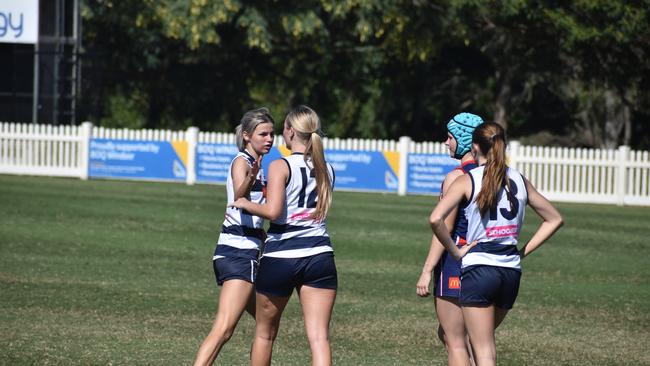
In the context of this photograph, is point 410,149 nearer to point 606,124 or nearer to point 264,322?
point 606,124

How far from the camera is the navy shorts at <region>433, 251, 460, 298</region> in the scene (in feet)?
22.0

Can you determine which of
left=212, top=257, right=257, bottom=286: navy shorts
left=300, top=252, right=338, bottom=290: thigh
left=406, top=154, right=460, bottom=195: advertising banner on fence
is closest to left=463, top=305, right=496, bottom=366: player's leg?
left=300, top=252, right=338, bottom=290: thigh

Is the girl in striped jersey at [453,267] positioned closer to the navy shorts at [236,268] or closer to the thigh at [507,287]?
the thigh at [507,287]

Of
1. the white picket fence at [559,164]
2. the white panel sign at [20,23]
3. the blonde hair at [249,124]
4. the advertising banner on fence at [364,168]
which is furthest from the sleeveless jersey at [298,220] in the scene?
the white panel sign at [20,23]

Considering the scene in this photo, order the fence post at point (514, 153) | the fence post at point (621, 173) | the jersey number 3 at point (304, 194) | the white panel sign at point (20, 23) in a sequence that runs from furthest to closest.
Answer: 1. the white panel sign at point (20, 23)
2. the fence post at point (514, 153)
3. the fence post at point (621, 173)
4. the jersey number 3 at point (304, 194)

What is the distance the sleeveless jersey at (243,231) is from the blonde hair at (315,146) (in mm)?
513

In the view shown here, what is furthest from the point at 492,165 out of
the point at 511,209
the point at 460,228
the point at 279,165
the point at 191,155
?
the point at 191,155

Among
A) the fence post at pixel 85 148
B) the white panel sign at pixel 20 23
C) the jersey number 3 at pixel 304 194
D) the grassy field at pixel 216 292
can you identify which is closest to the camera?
the jersey number 3 at pixel 304 194

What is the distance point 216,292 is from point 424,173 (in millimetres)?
16332

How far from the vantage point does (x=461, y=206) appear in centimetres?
661

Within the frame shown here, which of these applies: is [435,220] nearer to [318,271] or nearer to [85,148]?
[318,271]

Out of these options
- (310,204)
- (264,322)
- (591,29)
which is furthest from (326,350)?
(591,29)

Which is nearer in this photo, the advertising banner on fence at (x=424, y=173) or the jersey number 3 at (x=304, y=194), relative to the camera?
the jersey number 3 at (x=304, y=194)

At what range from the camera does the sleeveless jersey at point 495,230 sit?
20.8 ft
